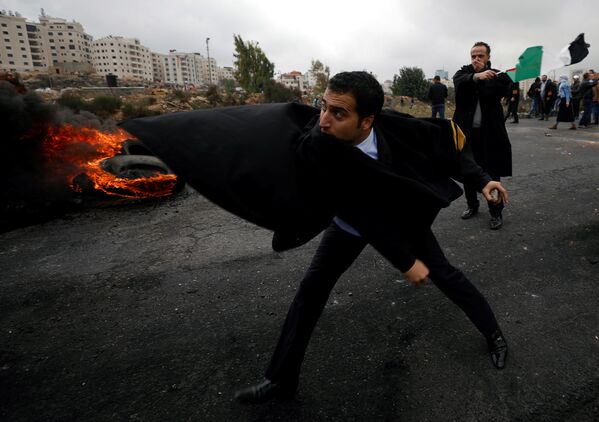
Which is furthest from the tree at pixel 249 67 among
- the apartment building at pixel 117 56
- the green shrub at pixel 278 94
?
the apartment building at pixel 117 56

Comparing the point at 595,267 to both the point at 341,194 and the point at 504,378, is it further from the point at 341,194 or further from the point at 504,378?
the point at 341,194

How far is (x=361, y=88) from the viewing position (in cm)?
158

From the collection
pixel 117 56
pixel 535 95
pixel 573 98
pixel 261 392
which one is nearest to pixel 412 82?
pixel 535 95

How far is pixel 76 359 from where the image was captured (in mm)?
2391

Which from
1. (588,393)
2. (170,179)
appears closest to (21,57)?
(170,179)

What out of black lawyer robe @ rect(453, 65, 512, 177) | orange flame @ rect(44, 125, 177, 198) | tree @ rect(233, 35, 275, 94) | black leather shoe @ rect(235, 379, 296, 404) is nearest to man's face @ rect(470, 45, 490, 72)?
black lawyer robe @ rect(453, 65, 512, 177)

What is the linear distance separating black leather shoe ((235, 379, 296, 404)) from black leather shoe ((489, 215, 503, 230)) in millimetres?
3501

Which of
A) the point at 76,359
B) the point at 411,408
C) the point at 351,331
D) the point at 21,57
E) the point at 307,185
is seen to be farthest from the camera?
the point at 21,57

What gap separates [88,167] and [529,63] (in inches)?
271

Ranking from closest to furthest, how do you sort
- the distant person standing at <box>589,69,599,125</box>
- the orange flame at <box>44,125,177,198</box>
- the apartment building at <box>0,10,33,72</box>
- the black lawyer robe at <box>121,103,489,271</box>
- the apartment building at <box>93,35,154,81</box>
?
1. the black lawyer robe at <box>121,103,489,271</box>
2. the orange flame at <box>44,125,177,198</box>
3. the distant person standing at <box>589,69,599,125</box>
4. the apartment building at <box>0,10,33,72</box>
5. the apartment building at <box>93,35,154,81</box>

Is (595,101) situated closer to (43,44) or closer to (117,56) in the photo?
(117,56)

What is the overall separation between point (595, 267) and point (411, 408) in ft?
8.86

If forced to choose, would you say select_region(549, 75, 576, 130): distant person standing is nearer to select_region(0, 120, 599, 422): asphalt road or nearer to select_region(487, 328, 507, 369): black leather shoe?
select_region(0, 120, 599, 422): asphalt road

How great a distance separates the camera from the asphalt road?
196 cm
